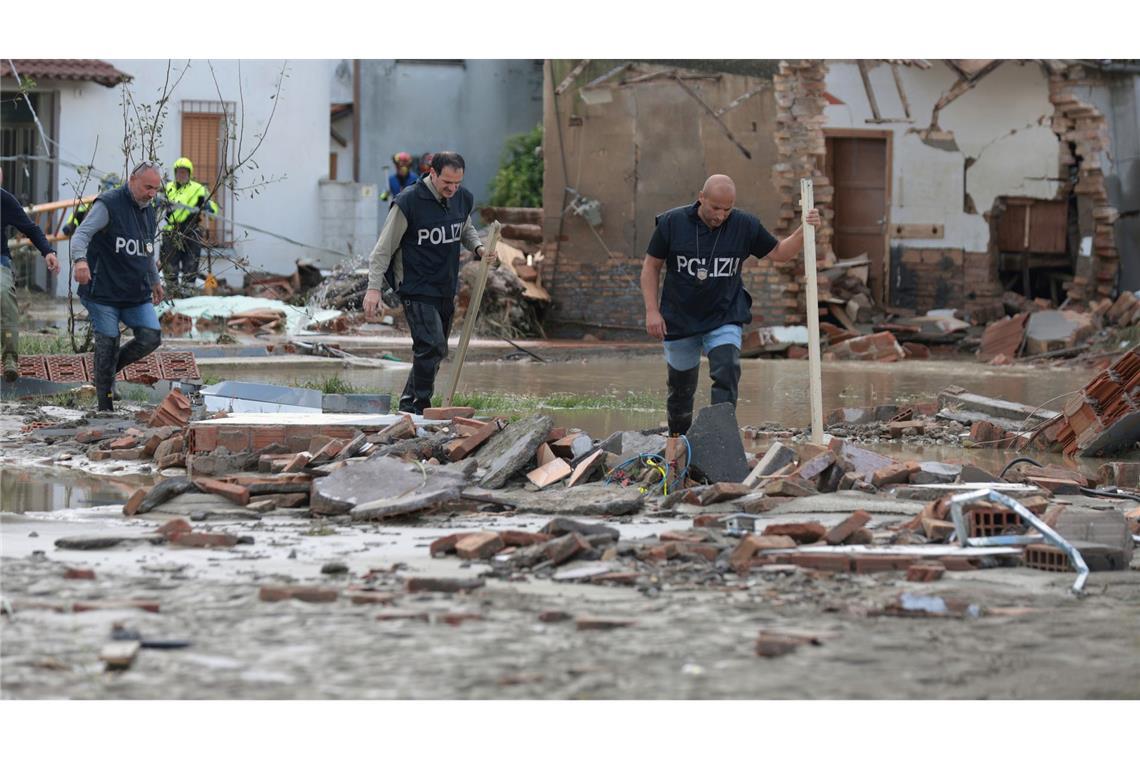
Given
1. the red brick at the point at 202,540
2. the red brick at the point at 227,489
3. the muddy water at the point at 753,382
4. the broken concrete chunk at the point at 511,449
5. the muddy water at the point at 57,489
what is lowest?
the red brick at the point at 202,540

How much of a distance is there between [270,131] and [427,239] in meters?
15.9

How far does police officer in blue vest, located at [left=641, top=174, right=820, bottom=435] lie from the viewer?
7910 millimetres

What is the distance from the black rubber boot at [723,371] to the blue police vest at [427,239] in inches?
85.8

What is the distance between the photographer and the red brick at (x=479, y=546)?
5.35 metres

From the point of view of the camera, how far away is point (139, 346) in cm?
1015

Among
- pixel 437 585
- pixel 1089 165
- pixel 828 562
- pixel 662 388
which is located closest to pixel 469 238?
pixel 662 388

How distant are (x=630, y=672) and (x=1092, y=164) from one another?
745 inches

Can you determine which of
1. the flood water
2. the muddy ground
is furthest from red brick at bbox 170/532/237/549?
the flood water

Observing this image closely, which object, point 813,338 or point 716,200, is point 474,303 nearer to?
point 716,200

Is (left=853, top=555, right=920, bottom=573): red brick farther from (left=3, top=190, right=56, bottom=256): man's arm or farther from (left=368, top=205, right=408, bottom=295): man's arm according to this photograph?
(left=3, top=190, right=56, bottom=256): man's arm

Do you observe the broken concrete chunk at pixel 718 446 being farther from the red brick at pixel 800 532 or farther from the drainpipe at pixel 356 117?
the drainpipe at pixel 356 117

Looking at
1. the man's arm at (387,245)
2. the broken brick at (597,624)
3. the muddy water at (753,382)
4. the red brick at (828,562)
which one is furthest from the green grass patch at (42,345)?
the broken brick at (597,624)

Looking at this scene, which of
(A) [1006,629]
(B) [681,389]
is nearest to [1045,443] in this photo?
(B) [681,389]

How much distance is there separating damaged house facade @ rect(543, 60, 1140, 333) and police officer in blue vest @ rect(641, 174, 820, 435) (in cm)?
1123
